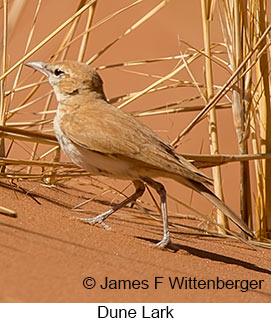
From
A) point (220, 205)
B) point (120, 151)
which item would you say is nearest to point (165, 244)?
point (220, 205)

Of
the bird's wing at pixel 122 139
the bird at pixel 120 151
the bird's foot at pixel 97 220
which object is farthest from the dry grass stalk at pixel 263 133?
the bird's foot at pixel 97 220

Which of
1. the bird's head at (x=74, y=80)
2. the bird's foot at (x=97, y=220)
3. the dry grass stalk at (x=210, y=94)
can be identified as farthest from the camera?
the dry grass stalk at (x=210, y=94)

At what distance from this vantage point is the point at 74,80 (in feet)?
15.4

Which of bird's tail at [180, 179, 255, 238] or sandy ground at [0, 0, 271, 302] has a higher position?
bird's tail at [180, 179, 255, 238]

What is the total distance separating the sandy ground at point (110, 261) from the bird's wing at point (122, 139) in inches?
17.1

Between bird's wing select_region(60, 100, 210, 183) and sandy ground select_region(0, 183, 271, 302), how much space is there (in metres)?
0.44

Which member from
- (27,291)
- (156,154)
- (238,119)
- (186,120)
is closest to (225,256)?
(156,154)

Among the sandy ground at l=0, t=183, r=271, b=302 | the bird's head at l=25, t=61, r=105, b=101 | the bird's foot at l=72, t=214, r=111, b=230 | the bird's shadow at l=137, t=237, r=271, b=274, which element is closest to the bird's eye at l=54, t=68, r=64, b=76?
the bird's head at l=25, t=61, r=105, b=101

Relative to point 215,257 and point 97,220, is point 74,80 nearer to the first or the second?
point 97,220

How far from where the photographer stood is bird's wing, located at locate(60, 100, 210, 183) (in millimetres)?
4246

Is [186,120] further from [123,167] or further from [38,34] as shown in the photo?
[123,167]

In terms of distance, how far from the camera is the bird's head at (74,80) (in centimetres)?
468

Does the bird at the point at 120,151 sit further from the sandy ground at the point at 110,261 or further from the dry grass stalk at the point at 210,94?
the dry grass stalk at the point at 210,94

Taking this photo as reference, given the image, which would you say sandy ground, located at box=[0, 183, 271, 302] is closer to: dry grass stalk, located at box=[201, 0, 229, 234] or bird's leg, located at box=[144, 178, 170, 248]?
bird's leg, located at box=[144, 178, 170, 248]
